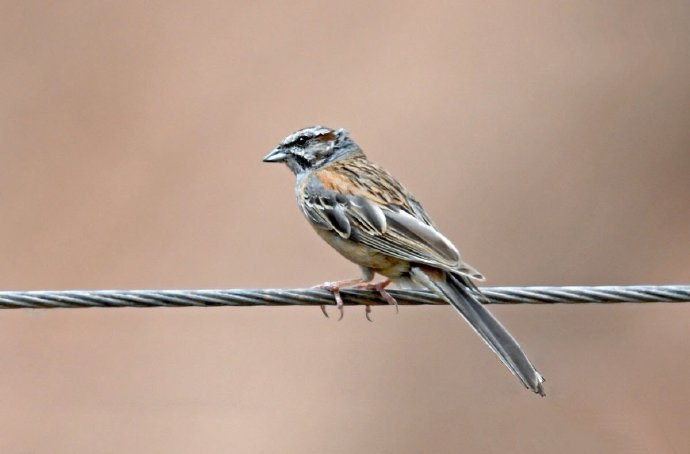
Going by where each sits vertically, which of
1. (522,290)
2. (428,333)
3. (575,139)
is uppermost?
(575,139)

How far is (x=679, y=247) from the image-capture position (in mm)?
12922

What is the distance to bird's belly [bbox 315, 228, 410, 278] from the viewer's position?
656 centimetres

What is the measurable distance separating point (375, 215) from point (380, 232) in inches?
5.9

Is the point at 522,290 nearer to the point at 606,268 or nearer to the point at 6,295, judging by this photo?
the point at 6,295

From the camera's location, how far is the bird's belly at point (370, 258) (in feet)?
21.5

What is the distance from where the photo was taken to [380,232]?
654cm

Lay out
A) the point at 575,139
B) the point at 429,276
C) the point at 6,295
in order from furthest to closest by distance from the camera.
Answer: the point at 575,139, the point at 429,276, the point at 6,295

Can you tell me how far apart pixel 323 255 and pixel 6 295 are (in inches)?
260

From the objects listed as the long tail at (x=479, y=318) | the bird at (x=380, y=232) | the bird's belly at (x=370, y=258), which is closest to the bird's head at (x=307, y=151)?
the bird at (x=380, y=232)

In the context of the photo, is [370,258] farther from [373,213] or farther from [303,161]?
[303,161]

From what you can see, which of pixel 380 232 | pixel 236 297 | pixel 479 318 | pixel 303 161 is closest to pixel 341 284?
pixel 380 232

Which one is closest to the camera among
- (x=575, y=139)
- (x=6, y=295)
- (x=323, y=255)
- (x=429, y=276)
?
(x=6, y=295)

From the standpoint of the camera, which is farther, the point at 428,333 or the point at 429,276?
the point at 428,333

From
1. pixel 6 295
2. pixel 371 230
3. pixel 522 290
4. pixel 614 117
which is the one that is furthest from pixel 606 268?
pixel 6 295
